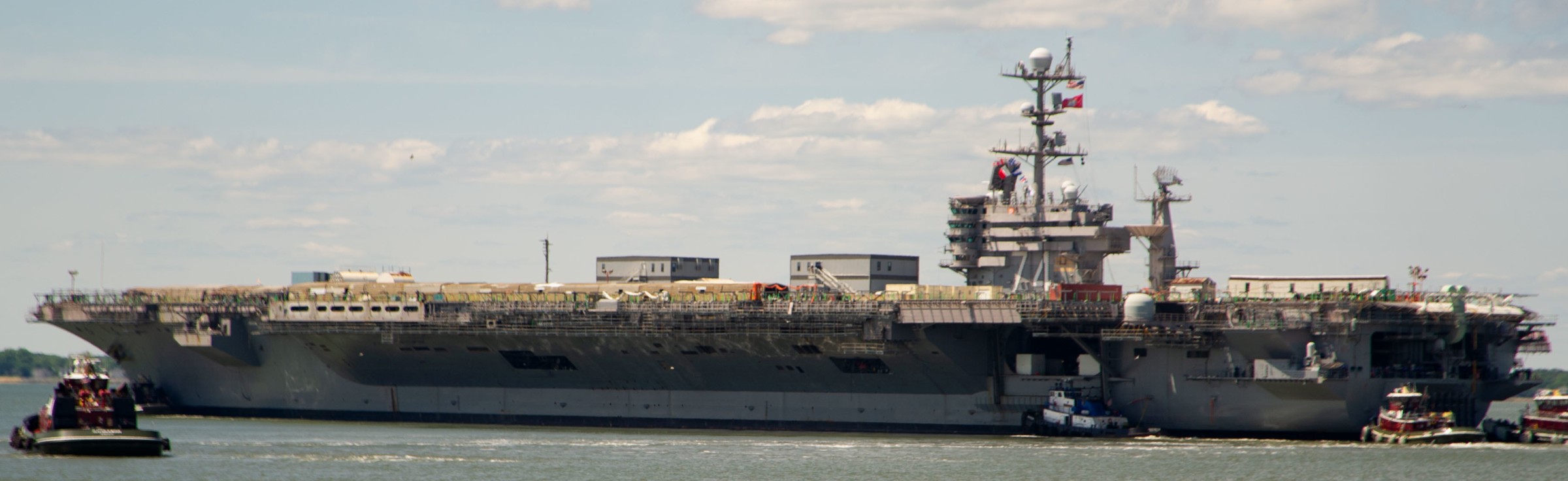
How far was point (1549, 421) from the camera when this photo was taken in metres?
47.3

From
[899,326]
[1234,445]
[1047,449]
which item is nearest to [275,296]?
[899,326]

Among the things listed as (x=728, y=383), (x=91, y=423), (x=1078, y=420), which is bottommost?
(x=91, y=423)

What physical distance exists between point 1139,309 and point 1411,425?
687 centimetres

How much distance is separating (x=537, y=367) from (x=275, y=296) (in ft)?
29.7

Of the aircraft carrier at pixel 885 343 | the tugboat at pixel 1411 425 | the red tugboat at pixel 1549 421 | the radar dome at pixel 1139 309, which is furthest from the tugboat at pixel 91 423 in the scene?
the red tugboat at pixel 1549 421

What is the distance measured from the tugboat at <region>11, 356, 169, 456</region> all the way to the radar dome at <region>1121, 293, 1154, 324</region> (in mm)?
22563

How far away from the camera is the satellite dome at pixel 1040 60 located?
5206cm

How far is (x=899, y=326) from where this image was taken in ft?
155

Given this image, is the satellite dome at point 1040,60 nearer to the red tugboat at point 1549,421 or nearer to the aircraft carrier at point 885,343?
the aircraft carrier at point 885,343

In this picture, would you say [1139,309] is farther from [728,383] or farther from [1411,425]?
[728,383]

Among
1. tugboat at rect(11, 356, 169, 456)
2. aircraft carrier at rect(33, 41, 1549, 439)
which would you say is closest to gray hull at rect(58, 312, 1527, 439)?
aircraft carrier at rect(33, 41, 1549, 439)

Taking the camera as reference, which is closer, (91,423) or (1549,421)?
(91,423)

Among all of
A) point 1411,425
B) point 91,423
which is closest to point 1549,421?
point 1411,425

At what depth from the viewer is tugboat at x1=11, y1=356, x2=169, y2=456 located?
40156mm
